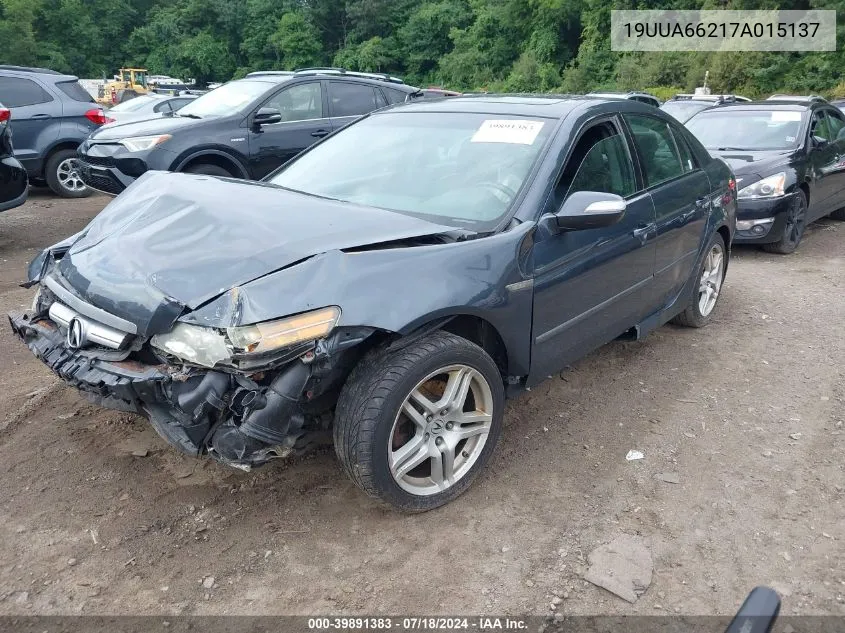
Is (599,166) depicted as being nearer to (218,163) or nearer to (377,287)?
(377,287)

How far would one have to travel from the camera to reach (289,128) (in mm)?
7801

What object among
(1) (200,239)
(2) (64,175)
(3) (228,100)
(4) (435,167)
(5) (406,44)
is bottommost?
(2) (64,175)

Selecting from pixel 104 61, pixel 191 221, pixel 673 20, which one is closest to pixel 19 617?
pixel 191 221

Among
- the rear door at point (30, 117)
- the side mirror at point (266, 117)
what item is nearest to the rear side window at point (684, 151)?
the side mirror at point (266, 117)

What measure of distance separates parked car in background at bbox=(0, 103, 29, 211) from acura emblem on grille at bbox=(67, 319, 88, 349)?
15.2ft

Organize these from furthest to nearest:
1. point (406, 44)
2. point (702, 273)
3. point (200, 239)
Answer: point (406, 44), point (702, 273), point (200, 239)

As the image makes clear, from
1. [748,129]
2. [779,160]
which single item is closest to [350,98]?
[748,129]

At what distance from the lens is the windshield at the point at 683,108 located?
10.7 m

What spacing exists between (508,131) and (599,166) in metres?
0.53

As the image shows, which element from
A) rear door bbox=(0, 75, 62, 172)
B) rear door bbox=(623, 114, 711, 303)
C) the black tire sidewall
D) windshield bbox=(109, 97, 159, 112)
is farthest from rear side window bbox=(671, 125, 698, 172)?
windshield bbox=(109, 97, 159, 112)

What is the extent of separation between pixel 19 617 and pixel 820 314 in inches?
226

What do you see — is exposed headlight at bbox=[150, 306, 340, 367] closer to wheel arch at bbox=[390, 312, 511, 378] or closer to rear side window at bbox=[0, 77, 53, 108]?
wheel arch at bbox=[390, 312, 511, 378]

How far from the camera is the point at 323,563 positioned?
2.54m

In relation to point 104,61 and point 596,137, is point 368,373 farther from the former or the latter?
point 104,61
